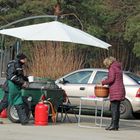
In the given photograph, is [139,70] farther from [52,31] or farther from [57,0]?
[52,31]

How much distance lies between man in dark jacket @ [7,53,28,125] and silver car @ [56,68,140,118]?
382 cm

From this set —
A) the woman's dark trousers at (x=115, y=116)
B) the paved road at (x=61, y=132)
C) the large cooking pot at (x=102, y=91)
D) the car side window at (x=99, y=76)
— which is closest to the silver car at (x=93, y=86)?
the car side window at (x=99, y=76)

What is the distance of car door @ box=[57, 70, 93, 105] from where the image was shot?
19188 millimetres

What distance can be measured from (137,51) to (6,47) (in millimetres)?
9211

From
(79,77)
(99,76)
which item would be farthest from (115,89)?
(79,77)

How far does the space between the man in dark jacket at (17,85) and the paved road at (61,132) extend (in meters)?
0.35

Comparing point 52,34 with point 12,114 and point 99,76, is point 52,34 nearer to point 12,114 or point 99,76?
point 12,114

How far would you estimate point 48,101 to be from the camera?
15.6 meters

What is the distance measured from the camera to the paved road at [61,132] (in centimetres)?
1283

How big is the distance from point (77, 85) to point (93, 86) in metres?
0.63

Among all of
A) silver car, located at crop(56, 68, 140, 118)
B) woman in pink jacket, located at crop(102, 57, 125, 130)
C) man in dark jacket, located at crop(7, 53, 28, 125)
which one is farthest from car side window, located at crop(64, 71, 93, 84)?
man in dark jacket, located at crop(7, 53, 28, 125)

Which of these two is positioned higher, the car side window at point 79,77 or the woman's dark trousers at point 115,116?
the car side window at point 79,77

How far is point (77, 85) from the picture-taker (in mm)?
19344

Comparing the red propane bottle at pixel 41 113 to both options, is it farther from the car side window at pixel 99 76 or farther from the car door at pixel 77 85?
the car side window at pixel 99 76
